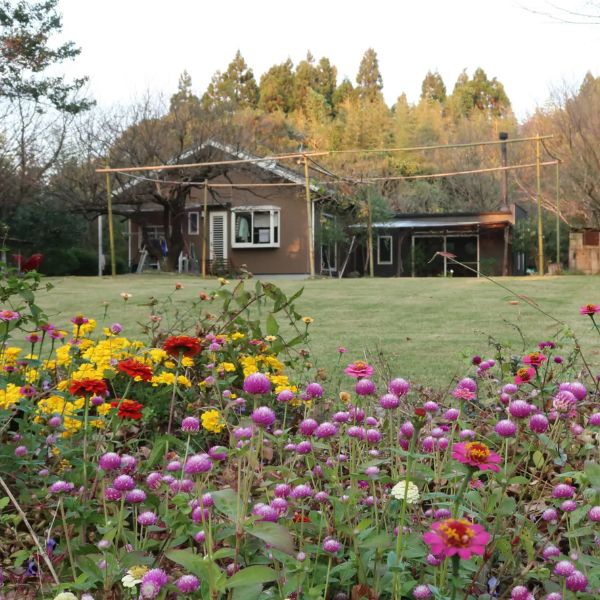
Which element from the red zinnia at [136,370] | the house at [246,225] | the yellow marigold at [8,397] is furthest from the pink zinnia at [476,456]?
the house at [246,225]

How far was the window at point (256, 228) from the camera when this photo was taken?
72.7 ft

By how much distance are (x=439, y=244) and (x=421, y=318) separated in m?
19.9

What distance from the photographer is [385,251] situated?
25344 millimetres

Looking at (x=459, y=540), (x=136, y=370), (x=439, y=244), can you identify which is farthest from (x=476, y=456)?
(x=439, y=244)

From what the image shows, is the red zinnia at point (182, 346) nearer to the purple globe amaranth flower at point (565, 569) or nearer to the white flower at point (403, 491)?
the white flower at point (403, 491)

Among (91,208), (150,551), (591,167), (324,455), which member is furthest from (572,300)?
(91,208)

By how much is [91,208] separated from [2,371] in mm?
18551

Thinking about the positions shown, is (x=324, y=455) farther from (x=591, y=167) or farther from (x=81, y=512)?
(x=591, y=167)

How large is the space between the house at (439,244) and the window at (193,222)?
17.9 feet

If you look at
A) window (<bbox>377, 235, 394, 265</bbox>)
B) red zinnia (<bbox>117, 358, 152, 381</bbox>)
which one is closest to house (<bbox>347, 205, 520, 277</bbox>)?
window (<bbox>377, 235, 394, 265</bbox>)

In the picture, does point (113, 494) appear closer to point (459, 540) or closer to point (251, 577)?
point (251, 577)

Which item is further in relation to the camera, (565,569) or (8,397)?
(8,397)

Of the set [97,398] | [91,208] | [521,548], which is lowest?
[521,548]

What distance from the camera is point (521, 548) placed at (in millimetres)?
1296
